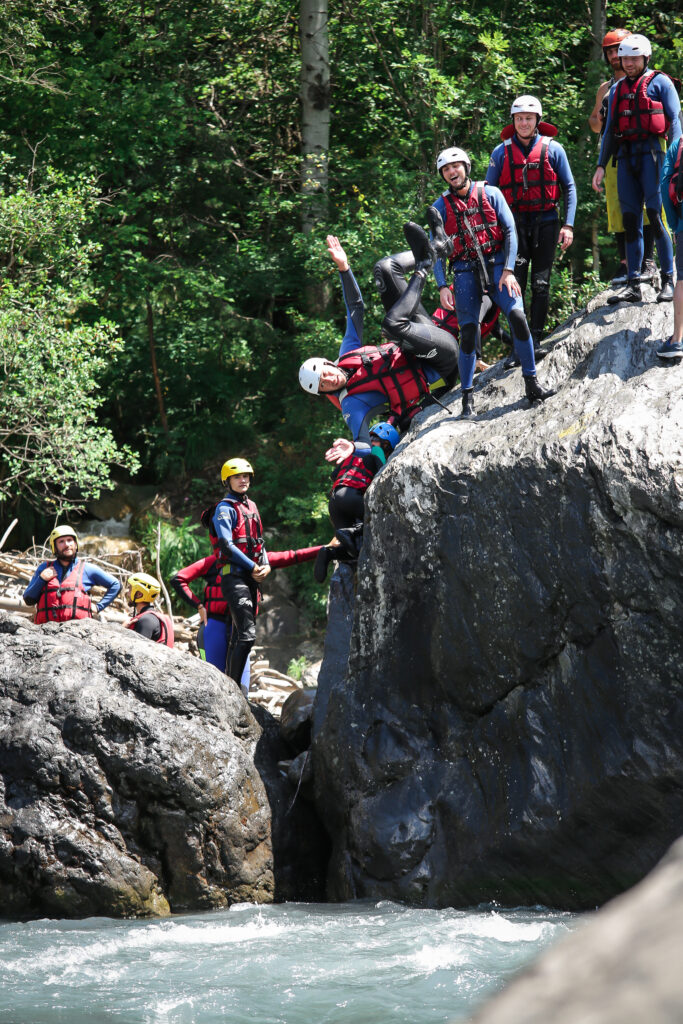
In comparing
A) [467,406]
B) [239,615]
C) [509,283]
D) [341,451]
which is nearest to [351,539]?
[341,451]

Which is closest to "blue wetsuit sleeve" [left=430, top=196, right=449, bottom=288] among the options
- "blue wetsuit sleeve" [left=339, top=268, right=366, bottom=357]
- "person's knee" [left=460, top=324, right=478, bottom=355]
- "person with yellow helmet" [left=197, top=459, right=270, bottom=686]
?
"person's knee" [left=460, top=324, right=478, bottom=355]

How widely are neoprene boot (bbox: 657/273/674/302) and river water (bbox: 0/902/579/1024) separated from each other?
3.87m

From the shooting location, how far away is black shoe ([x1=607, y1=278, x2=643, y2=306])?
274 inches

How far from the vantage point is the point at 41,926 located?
6.25 m

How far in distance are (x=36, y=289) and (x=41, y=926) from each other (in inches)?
377

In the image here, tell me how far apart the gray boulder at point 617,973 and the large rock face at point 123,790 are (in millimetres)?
6283

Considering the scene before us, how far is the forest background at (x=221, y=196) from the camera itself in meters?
14.1

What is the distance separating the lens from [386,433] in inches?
326

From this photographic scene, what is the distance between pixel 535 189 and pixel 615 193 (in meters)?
0.60

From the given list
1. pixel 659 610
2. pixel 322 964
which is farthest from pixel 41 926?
pixel 659 610

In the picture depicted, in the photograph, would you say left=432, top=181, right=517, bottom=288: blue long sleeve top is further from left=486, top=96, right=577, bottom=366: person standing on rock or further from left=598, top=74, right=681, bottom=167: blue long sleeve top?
left=598, top=74, right=681, bottom=167: blue long sleeve top

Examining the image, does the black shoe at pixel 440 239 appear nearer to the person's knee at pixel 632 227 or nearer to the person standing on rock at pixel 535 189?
the person standing on rock at pixel 535 189

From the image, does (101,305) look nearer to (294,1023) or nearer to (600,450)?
(600,450)

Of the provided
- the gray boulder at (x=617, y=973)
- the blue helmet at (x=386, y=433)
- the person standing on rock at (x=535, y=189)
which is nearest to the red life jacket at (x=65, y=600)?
the blue helmet at (x=386, y=433)
